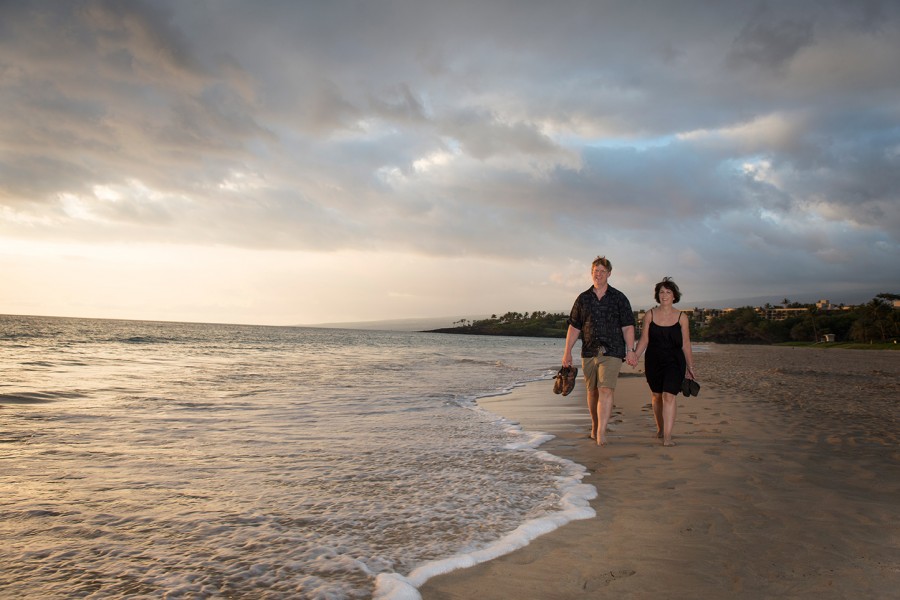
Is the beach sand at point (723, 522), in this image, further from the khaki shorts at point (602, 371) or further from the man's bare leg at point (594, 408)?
the khaki shorts at point (602, 371)

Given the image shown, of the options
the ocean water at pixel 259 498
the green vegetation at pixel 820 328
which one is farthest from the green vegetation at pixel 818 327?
the ocean water at pixel 259 498

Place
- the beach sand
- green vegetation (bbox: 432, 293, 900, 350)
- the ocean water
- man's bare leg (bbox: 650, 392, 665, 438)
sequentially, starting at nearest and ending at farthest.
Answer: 1. the beach sand
2. the ocean water
3. man's bare leg (bbox: 650, 392, 665, 438)
4. green vegetation (bbox: 432, 293, 900, 350)

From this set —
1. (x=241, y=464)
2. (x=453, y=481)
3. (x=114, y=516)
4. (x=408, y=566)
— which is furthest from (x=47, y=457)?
(x=408, y=566)

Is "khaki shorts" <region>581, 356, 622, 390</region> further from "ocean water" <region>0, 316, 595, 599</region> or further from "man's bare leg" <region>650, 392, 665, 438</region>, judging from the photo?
"ocean water" <region>0, 316, 595, 599</region>

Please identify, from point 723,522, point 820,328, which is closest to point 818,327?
point 820,328

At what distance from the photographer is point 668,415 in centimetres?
723

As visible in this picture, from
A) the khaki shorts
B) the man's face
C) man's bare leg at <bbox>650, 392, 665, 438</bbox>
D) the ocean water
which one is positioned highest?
the man's face

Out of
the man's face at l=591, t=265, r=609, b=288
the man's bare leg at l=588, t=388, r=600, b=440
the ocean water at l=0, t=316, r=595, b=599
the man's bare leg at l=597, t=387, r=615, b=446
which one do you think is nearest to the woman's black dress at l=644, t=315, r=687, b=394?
the man's bare leg at l=597, t=387, r=615, b=446

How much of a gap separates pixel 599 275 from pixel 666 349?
54.0 inches

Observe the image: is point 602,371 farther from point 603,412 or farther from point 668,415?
point 668,415

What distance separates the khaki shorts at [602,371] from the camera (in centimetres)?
721

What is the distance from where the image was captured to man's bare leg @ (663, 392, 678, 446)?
713 cm

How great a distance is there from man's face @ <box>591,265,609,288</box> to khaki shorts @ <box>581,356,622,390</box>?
104 centimetres

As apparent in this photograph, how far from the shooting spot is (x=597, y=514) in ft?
14.4
